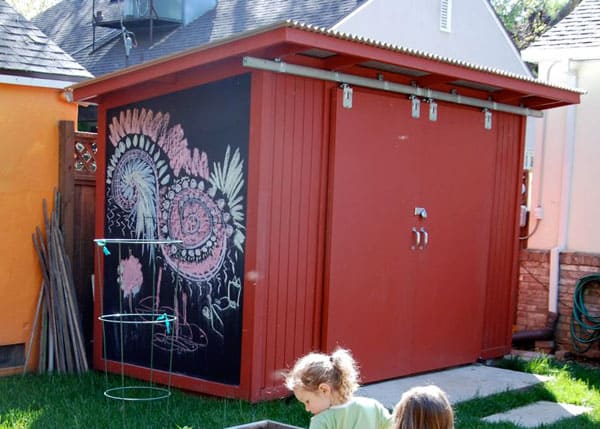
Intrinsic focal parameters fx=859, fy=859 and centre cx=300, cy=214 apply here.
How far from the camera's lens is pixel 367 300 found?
7062 millimetres

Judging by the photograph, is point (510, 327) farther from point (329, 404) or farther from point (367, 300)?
point (329, 404)

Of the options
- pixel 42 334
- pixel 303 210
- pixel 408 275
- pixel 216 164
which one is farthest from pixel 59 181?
pixel 408 275

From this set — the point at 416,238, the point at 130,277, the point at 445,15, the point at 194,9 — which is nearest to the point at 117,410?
the point at 130,277

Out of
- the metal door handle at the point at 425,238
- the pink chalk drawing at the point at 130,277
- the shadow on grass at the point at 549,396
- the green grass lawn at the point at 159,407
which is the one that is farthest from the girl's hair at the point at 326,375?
the metal door handle at the point at 425,238

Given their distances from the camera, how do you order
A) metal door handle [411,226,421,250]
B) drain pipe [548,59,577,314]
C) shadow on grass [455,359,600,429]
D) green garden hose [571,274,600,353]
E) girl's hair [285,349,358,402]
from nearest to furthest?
girl's hair [285,349,358,402] < shadow on grass [455,359,600,429] < metal door handle [411,226,421,250] < green garden hose [571,274,600,353] < drain pipe [548,59,577,314]

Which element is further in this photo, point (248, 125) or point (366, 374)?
point (366, 374)

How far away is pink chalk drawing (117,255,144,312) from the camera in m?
7.30

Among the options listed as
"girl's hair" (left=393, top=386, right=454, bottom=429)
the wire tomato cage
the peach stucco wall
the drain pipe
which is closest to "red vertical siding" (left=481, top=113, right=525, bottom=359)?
the drain pipe

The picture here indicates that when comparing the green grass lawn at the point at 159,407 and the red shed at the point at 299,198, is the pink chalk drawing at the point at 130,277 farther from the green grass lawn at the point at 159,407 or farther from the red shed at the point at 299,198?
the green grass lawn at the point at 159,407

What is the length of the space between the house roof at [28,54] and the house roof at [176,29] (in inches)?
195

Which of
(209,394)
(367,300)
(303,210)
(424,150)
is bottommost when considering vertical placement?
(209,394)

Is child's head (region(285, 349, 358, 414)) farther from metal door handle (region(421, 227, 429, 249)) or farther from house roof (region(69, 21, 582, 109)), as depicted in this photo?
metal door handle (region(421, 227, 429, 249))

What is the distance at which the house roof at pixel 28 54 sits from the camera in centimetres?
781

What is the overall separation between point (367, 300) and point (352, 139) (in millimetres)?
1327
